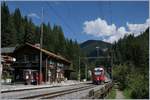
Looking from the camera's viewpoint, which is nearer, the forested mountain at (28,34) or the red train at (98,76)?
the red train at (98,76)

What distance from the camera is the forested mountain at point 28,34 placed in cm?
10156

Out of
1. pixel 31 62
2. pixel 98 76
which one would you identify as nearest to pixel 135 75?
pixel 98 76

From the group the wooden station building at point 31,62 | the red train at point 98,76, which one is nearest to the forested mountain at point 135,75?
the red train at point 98,76

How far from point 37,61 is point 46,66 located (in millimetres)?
2167

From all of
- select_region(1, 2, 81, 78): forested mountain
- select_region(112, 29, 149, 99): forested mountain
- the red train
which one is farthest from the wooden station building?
select_region(1, 2, 81, 78): forested mountain

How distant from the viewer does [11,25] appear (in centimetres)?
10425

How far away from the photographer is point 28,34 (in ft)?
358

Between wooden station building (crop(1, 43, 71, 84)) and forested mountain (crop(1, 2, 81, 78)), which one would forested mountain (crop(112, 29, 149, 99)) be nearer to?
wooden station building (crop(1, 43, 71, 84))

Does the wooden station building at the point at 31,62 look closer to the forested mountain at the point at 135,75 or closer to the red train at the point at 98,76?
the red train at the point at 98,76

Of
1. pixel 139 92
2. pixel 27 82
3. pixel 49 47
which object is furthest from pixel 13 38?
pixel 139 92

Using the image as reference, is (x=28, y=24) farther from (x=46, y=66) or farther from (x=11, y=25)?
(x=46, y=66)

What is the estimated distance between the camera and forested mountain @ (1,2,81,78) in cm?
10156

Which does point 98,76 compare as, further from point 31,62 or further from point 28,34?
point 28,34

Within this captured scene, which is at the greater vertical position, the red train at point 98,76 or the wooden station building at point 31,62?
the wooden station building at point 31,62
